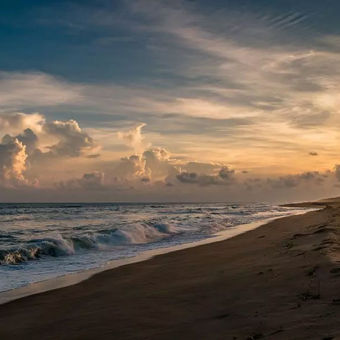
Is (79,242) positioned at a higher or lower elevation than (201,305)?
lower

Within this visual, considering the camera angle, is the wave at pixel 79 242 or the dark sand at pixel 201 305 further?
the wave at pixel 79 242

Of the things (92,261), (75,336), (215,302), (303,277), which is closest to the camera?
(75,336)

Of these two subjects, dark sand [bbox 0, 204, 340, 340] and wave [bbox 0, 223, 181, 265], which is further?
wave [bbox 0, 223, 181, 265]

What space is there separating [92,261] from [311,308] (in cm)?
1108

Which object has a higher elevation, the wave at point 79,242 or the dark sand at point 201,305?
the dark sand at point 201,305

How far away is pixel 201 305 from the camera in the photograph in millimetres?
7465

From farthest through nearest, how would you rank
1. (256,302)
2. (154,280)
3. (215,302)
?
(154,280) < (215,302) < (256,302)

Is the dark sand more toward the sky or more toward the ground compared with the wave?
more toward the sky

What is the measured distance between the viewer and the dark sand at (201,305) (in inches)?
226

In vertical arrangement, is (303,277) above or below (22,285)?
above

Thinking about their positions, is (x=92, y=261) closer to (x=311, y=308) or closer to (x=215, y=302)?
(x=215, y=302)

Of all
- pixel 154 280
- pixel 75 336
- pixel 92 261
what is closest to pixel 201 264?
pixel 154 280

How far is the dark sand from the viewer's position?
5750 millimetres

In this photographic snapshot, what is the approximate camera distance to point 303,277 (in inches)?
321
